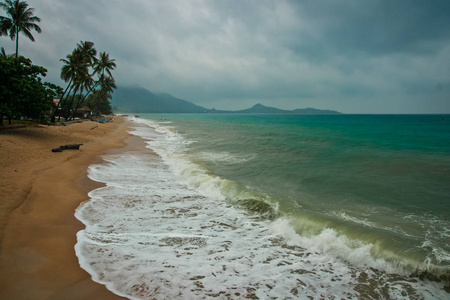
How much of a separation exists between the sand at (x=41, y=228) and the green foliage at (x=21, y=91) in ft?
23.3

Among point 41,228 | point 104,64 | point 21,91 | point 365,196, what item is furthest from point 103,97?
point 365,196

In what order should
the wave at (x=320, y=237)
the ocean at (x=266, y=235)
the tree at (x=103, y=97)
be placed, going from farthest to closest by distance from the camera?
the tree at (x=103, y=97), the wave at (x=320, y=237), the ocean at (x=266, y=235)

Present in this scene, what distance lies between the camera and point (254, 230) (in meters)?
6.89

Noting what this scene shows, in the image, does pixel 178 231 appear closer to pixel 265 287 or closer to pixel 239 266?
pixel 239 266

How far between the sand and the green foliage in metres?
7.10

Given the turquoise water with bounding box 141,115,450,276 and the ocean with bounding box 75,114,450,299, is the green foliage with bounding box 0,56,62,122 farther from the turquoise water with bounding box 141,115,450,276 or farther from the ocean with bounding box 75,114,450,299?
the turquoise water with bounding box 141,115,450,276

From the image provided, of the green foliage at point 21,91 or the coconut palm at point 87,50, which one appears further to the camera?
the coconut palm at point 87,50

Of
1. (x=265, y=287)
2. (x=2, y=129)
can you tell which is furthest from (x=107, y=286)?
(x=2, y=129)

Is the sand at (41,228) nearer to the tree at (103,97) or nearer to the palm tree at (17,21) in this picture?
the palm tree at (17,21)

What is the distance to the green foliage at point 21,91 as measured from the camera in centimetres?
1745

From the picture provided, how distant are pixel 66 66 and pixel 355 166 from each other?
42.0 m

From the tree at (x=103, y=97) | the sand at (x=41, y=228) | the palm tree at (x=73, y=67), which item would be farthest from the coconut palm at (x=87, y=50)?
the sand at (x=41, y=228)

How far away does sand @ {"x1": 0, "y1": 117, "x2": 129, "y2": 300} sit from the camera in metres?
3.98

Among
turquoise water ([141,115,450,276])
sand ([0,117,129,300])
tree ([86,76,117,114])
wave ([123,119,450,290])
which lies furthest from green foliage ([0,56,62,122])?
tree ([86,76,117,114])
